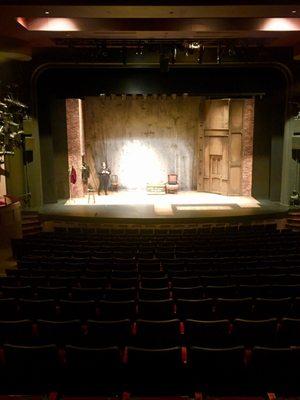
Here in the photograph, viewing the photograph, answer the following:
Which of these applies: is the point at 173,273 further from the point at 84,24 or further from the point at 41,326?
the point at 84,24

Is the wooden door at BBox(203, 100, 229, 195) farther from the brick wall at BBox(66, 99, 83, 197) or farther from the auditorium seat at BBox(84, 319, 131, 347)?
the auditorium seat at BBox(84, 319, 131, 347)

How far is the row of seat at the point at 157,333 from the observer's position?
4176 millimetres

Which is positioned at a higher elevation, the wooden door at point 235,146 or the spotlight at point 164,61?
the spotlight at point 164,61

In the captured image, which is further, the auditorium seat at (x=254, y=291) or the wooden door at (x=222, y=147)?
the wooden door at (x=222, y=147)

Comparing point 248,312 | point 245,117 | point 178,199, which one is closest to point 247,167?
point 245,117

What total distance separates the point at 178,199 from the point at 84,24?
827 cm

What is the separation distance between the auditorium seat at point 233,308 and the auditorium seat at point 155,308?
1.88 ft

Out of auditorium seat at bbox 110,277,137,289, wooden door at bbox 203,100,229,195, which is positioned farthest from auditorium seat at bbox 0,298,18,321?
wooden door at bbox 203,100,229,195

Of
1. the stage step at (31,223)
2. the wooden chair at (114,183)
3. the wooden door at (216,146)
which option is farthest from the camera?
the wooden chair at (114,183)

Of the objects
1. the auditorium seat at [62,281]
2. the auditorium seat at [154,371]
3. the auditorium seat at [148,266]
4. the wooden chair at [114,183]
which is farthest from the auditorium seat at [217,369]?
the wooden chair at [114,183]

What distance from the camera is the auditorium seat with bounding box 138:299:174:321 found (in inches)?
192

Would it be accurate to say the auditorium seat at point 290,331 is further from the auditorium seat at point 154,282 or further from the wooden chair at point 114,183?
the wooden chair at point 114,183

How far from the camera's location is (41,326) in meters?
4.32

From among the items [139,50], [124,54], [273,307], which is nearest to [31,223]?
[124,54]
